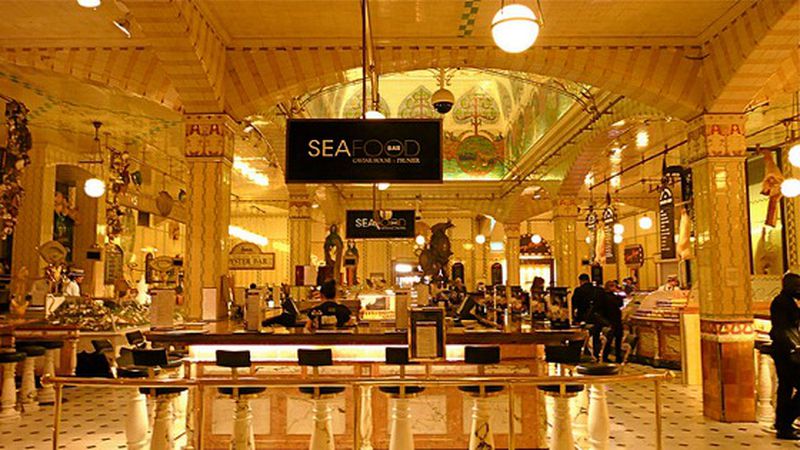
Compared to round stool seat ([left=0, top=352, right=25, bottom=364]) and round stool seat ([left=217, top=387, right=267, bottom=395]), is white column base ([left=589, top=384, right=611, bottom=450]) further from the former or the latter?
round stool seat ([left=0, top=352, right=25, bottom=364])

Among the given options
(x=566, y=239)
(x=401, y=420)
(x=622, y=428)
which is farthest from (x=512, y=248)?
(x=401, y=420)

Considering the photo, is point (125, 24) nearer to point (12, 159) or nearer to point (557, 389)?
point (12, 159)

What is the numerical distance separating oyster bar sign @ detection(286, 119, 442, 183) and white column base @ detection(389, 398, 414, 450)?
6.12 feet

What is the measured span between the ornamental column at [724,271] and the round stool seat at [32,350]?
26.7 feet

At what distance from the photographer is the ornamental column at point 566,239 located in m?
13.6

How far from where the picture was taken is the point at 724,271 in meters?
7.06

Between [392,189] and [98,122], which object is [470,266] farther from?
[98,122]

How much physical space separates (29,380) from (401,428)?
230 inches

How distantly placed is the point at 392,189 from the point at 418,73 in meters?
4.72

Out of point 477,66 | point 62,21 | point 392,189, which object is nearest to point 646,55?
point 477,66

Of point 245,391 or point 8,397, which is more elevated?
point 245,391

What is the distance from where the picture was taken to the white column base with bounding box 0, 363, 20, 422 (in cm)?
711

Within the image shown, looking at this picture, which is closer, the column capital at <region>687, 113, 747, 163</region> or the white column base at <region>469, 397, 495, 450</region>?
the white column base at <region>469, 397, 495, 450</region>

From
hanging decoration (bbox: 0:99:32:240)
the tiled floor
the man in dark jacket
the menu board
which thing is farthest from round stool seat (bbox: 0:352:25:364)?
the man in dark jacket
